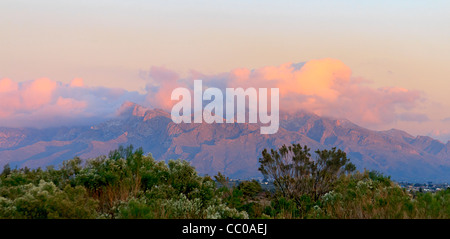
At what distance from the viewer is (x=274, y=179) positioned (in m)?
25.6

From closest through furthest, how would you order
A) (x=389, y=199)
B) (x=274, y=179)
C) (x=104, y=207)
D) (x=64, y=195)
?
(x=64, y=195) < (x=389, y=199) < (x=104, y=207) < (x=274, y=179)

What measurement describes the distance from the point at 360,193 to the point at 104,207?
8512 mm

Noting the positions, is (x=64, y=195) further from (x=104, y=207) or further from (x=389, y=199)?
(x=389, y=199)

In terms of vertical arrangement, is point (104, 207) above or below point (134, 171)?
below

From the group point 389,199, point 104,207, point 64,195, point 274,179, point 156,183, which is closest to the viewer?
point 64,195

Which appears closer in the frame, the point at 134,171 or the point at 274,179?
the point at 134,171
